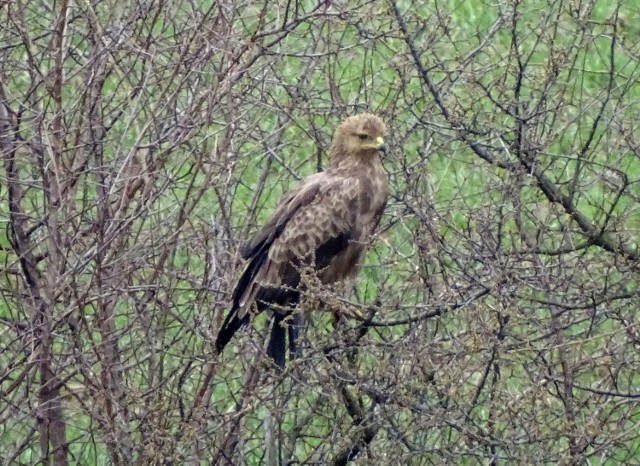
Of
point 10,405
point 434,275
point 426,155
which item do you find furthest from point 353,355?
point 10,405

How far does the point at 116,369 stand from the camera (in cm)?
590

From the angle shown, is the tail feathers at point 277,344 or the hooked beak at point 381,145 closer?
the tail feathers at point 277,344

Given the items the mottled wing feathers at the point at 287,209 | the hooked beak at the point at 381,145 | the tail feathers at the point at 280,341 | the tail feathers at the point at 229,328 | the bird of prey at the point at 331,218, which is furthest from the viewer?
the mottled wing feathers at the point at 287,209

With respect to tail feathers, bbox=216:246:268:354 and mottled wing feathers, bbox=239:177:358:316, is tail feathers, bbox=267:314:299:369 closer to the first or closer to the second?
tail feathers, bbox=216:246:268:354

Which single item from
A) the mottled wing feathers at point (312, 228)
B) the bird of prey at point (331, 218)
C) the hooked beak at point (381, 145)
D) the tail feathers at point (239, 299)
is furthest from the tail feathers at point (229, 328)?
the hooked beak at point (381, 145)

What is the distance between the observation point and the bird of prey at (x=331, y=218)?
22.3 ft

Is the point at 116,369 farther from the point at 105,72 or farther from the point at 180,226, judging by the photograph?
the point at 105,72

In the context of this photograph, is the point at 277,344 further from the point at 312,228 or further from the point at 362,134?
the point at 362,134

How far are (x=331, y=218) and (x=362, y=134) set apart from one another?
1.58 ft

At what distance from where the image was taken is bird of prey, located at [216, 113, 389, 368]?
6809mm

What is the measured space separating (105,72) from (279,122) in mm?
1208

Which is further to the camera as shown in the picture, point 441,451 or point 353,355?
point 353,355

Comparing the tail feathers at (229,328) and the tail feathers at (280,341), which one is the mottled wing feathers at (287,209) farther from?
the tail feathers at (229,328)

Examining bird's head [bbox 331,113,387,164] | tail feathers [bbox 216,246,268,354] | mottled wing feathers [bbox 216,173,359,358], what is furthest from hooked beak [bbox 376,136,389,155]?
tail feathers [bbox 216,246,268,354]
